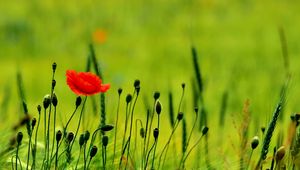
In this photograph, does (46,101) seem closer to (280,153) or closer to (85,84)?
(85,84)

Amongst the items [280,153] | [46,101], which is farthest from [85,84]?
[280,153]

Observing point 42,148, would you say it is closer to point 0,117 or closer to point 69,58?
point 0,117

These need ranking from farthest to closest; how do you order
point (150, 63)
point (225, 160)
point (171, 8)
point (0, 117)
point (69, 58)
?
point (171, 8)
point (69, 58)
point (150, 63)
point (0, 117)
point (225, 160)

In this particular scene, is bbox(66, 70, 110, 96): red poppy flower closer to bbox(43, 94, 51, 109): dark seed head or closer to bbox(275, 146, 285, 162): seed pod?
bbox(43, 94, 51, 109): dark seed head

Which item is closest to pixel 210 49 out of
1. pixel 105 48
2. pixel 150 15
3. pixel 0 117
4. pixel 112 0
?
pixel 105 48

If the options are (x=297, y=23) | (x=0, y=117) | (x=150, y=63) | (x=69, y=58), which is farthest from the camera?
(x=297, y=23)

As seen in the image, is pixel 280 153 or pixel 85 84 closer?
pixel 280 153
